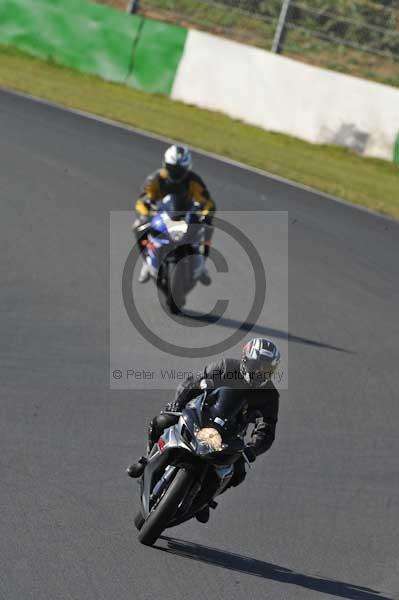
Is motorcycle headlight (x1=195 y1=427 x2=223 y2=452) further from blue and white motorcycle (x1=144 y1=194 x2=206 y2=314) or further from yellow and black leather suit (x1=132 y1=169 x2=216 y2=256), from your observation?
yellow and black leather suit (x1=132 y1=169 x2=216 y2=256)

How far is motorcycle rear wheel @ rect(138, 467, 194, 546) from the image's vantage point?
6.62m

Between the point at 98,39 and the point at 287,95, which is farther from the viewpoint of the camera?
the point at 98,39

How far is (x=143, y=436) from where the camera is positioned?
28.6 feet

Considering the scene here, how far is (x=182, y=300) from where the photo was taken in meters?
12.2

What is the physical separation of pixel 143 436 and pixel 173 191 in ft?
15.5

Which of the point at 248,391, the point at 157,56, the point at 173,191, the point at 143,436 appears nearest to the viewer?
the point at 248,391

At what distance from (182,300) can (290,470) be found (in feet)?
12.7

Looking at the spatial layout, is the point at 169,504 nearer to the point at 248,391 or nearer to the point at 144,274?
Answer: the point at 248,391

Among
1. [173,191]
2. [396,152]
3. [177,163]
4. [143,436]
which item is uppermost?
[396,152]

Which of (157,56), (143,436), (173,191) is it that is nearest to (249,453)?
(143,436)

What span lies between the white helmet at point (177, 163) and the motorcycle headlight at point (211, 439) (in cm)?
636

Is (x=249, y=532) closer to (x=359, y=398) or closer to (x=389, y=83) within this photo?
(x=359, y=398)

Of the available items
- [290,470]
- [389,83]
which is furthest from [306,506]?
[389,83]

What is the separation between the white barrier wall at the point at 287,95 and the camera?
67.2 ft
